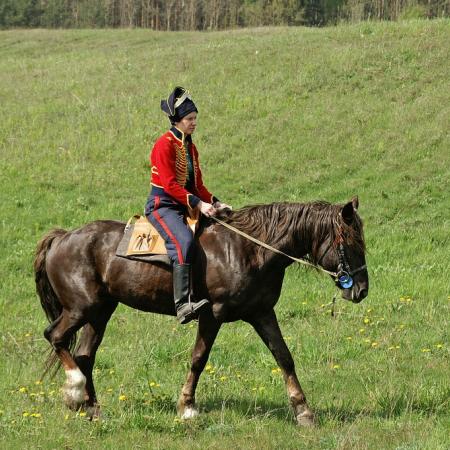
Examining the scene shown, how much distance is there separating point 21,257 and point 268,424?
10227mm

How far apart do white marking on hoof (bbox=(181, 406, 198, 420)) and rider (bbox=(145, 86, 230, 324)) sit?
2.91 feet

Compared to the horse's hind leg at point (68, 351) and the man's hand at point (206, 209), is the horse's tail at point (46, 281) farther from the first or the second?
the man's hand at point (206, 209)

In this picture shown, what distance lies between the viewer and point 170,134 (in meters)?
8.20

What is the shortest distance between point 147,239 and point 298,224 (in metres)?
1.59

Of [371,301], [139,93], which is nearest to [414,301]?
→ [371,301]

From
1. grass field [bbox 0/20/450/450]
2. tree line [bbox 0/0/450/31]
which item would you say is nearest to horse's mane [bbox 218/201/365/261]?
grass field [bbox 0/20/450/450]

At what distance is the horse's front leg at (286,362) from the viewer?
25.1ft

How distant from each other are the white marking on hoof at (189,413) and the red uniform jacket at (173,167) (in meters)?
2.04

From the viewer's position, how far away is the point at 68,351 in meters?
8.45

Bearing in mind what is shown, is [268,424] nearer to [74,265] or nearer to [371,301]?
[74,265]

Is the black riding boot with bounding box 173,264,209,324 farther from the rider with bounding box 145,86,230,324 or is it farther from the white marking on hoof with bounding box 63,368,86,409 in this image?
the white marking on hoof with bounding box 63,368,86,409

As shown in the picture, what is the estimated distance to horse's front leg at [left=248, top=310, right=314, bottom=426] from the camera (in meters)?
7.65

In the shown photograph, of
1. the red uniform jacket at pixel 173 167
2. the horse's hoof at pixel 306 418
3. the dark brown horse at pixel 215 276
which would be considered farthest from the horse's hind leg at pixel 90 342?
the horse's hoof at pixel 306 418

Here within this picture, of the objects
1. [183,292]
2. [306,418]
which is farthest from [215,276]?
[306,418]
